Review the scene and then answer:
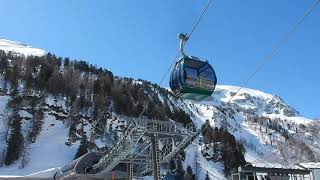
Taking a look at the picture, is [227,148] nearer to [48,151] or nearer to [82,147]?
[82,147]

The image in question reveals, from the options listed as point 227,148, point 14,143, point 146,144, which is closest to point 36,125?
point 14,143

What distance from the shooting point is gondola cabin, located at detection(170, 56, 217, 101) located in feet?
57.7

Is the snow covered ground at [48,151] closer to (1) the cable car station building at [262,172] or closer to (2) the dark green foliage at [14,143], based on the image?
(2) the dark green foliage at [14,143]

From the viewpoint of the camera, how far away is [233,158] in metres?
105

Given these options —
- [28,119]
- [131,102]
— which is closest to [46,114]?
[28,119]

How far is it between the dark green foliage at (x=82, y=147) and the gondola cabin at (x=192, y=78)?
67.4m

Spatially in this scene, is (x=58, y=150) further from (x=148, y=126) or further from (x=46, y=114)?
(x=148, y=126)

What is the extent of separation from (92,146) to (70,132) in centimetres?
752

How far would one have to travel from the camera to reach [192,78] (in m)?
17.8

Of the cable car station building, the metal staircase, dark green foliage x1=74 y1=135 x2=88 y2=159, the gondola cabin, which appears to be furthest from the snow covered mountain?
the gondola cabin

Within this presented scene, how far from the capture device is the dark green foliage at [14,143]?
259ft

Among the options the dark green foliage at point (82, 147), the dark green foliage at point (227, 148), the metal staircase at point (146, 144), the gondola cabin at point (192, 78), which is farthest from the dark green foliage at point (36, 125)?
the gondola cabin at point (192, 78)

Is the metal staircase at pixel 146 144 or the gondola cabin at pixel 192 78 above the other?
the gondola cabin at pixel 192 78

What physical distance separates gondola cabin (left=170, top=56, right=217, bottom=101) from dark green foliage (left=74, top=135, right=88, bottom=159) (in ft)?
221
